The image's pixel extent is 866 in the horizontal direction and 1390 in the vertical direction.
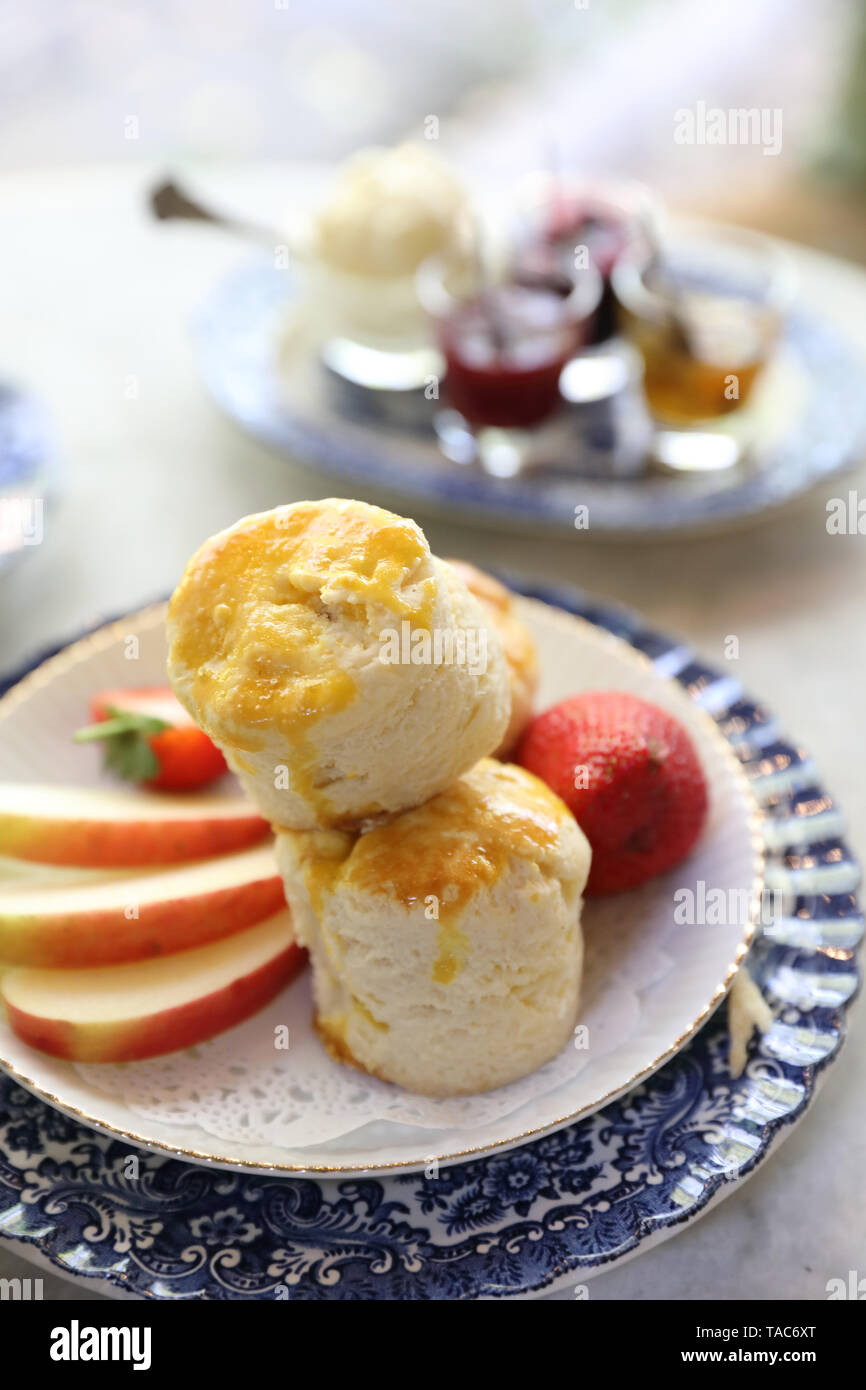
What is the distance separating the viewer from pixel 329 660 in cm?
129

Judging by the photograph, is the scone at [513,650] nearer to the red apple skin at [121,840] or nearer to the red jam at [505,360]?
the red apple skin at [121,840]

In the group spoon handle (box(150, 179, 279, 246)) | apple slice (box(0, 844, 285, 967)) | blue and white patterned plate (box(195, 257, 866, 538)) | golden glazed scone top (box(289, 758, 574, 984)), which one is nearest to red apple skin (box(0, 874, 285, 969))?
apple slice (box(0, 844, 285, 967))

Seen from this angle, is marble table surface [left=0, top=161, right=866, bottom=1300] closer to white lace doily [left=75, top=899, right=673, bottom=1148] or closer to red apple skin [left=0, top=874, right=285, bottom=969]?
white lace doily [left=75, top=899, right=673, bottom=1148]

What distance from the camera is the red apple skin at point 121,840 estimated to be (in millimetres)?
1681

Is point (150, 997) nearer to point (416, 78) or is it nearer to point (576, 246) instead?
point (576, 246)

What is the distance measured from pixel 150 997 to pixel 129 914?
4.2 inches

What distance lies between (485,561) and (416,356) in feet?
2.11

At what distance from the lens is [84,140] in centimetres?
561

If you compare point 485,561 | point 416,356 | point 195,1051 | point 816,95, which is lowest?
point 195,1051

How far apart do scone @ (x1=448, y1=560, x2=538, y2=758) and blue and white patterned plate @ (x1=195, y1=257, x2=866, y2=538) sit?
68 cm

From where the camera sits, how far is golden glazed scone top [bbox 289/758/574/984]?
55.1 inches
